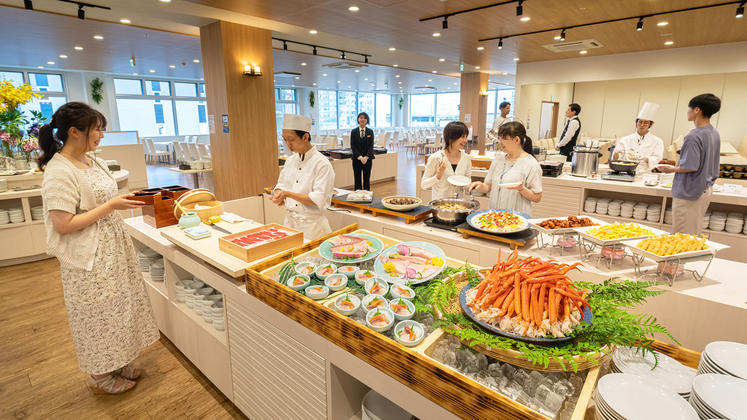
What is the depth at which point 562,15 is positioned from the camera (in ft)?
14.3

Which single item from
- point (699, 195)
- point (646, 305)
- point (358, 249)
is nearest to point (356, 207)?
point (358, 249)

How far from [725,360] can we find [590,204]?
3.50 meters

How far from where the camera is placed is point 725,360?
3.17 feet

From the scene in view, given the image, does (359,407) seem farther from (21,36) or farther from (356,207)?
(21,36)

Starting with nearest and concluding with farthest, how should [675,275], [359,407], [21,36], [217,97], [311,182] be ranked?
1. [359,407]
2. [675,275]
3. [311,182]
4. [217,97]
5. [21,36]

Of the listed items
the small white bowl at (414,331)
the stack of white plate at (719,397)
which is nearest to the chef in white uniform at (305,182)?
the small white bowl at (414,331)

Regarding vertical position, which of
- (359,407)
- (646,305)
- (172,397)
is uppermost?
(646,305)

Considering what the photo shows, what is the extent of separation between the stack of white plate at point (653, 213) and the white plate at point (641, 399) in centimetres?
358

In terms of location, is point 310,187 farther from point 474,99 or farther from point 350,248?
point 474,99

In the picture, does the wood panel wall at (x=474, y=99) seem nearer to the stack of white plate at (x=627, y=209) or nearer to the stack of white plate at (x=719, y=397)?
the stack of white plate at (x=627, y=209)

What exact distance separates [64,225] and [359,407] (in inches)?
63.0

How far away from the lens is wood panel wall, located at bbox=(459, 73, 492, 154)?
11.2 metres

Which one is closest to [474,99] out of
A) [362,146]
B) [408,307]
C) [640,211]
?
[362,146]

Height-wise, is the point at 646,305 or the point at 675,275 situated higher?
the point at 675,275
